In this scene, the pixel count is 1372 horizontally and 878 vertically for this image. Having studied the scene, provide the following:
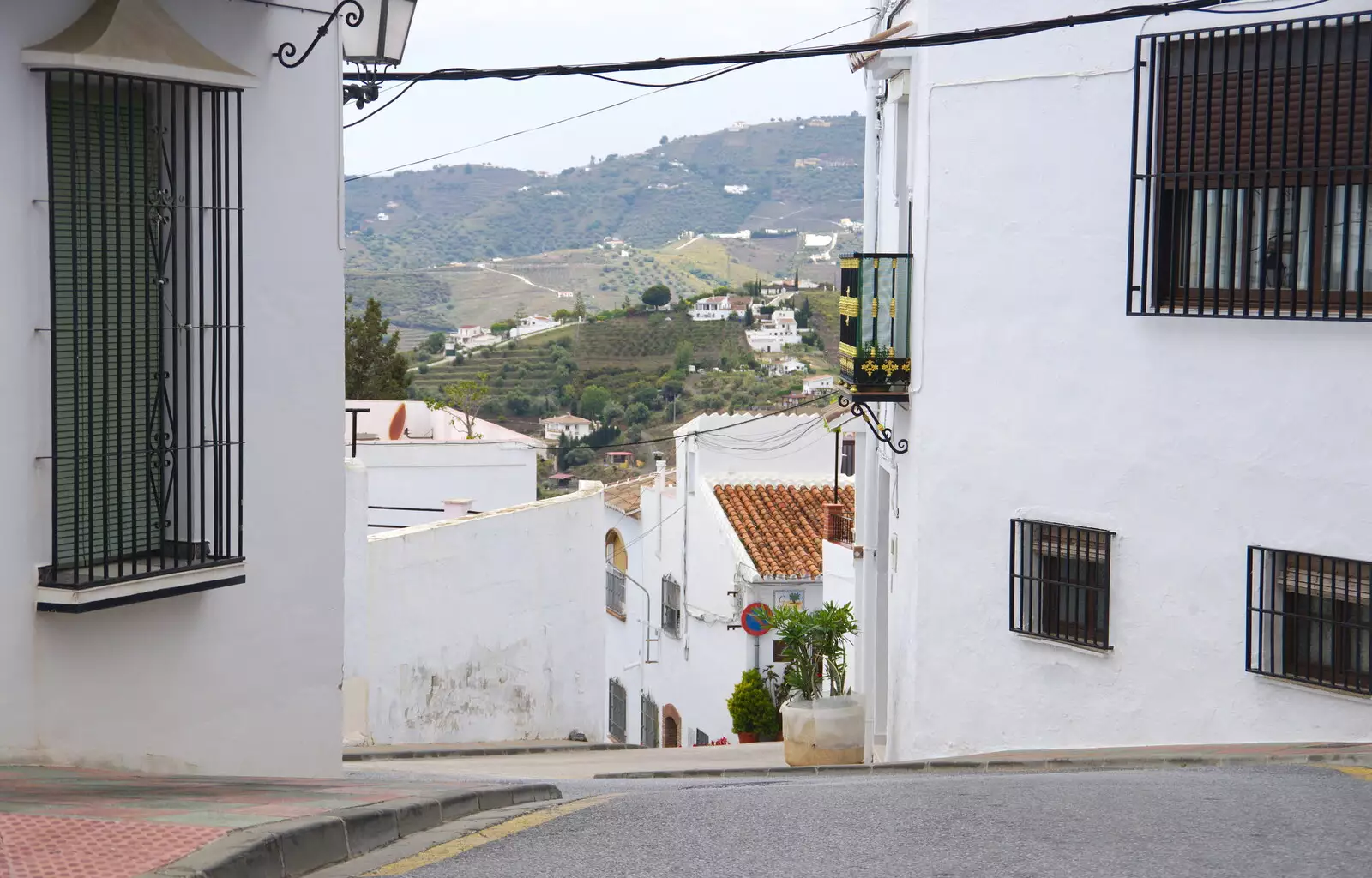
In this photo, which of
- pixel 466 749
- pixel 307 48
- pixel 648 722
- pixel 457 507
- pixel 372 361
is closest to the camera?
pixel 307 48

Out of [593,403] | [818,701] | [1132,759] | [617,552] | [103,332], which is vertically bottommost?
[617,552]

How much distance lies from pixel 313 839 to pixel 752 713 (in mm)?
19401

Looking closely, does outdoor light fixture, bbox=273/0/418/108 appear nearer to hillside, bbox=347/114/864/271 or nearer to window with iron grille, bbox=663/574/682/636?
window with iron grille, bbox=663/574/682/636

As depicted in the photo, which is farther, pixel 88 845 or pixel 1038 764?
pixel 1038 764

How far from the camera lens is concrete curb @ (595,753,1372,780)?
29.8 ft

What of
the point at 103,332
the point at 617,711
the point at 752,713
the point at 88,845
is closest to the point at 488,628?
the point at 752,713

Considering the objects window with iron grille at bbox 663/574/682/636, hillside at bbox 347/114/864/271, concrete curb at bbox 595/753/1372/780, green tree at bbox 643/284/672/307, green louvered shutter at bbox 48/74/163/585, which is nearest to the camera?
green louvered shutter at bbox 48/74/163/585

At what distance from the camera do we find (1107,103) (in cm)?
1168

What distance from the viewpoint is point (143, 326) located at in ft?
25.5

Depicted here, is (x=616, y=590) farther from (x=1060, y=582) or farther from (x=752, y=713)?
(x=1060, y=582)

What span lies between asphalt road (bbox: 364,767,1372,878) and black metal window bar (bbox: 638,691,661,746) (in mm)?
23445

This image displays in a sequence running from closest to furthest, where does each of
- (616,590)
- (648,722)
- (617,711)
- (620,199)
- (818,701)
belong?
1. (818,701)
2. (648,722)
3. (617,711)
4. (616,590)
5. (620,199)

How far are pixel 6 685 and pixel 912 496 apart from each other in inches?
311

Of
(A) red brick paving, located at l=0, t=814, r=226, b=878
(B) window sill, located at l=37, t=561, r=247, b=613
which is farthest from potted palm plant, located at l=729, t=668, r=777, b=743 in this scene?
(A) red brick paving, located at l=0, t=814, r=226, b=878
